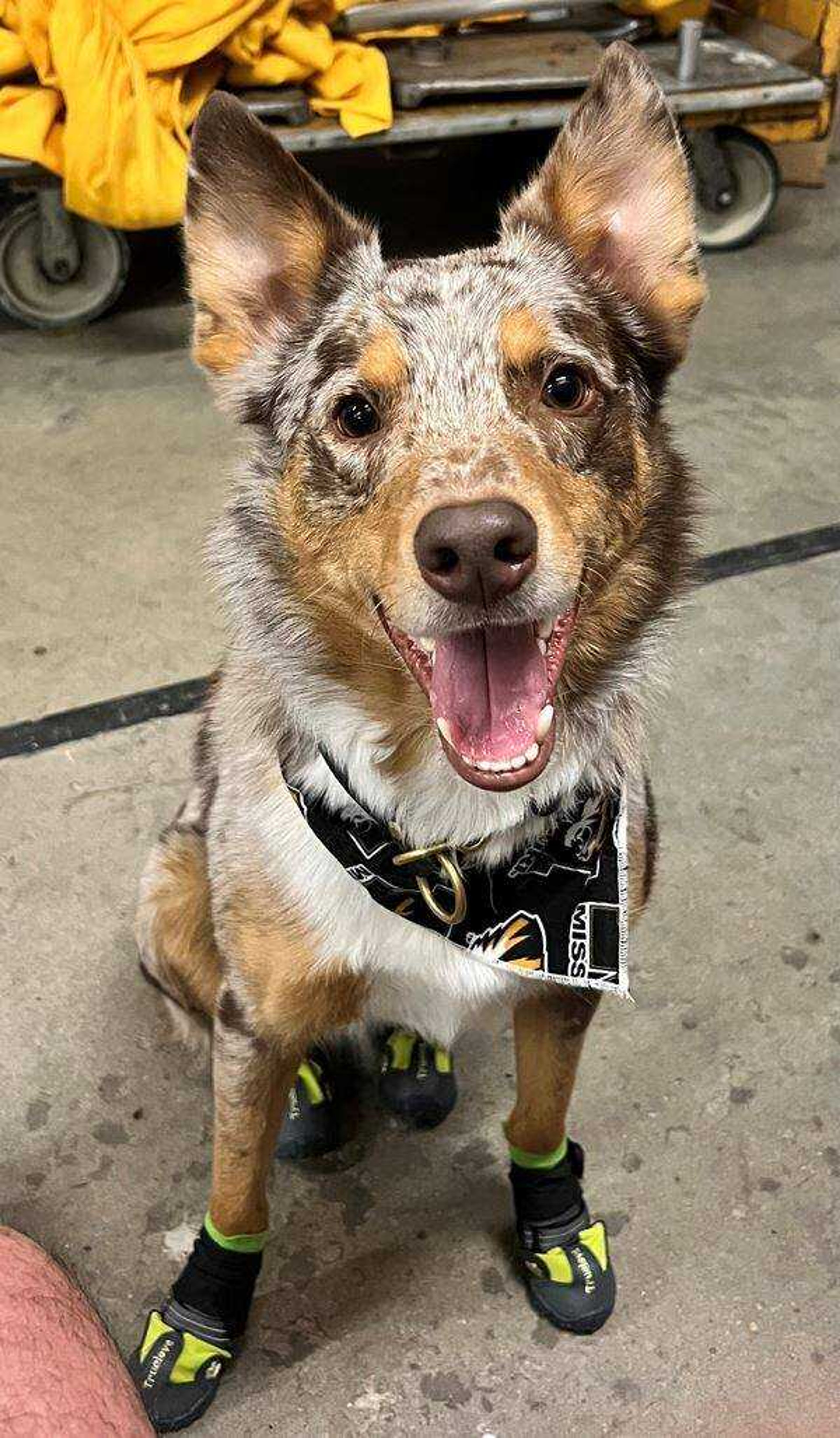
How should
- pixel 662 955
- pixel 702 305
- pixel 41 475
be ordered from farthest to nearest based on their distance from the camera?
1. pixel 41 475
2. pixel 662 955
3. pixel 702 305

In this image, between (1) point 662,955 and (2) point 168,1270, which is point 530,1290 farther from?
(1) point 662,955

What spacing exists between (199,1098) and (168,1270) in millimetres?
284

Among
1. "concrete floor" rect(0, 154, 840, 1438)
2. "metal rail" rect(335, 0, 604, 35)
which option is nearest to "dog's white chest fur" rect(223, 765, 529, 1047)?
"concrete floor" rect(0, 154, 840, 1438)

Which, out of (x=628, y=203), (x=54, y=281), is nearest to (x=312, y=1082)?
(x=628, y=203)

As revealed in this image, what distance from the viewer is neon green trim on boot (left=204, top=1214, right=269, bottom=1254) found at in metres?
1.79

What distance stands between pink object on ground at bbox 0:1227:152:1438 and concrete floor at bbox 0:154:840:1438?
27cm

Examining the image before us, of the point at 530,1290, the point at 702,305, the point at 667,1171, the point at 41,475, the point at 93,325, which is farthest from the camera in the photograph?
the point at 93,325

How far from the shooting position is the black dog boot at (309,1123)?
205 cm

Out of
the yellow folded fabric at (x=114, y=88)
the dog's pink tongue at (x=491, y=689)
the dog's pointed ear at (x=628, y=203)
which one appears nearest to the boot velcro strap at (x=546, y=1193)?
the dog's pink tongue at (x=491, y=689)

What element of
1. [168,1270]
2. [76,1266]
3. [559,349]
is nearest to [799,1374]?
[168,1270]

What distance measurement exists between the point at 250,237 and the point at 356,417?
31cm

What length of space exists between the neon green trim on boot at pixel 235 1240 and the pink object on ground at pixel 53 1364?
0.18 metres

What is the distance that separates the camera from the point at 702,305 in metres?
1.75

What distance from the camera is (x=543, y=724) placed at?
140 centimetres
